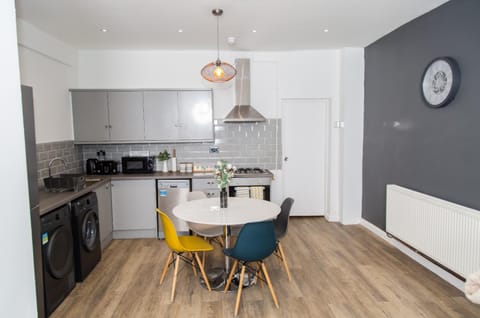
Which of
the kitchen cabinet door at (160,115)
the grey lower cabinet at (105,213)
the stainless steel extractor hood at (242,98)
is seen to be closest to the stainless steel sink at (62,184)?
the grey lower cabinet at (105,213)

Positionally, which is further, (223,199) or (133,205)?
(133,205)

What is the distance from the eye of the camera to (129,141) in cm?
495

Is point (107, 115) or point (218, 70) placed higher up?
point (218, 70)

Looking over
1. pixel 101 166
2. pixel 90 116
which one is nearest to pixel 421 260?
pixel 101 166

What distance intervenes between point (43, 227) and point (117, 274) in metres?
1.18

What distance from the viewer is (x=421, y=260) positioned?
3740 millimetres

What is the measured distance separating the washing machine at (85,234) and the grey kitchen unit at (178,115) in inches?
60.5

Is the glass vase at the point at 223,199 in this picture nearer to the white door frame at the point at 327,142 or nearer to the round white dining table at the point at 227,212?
the round white dining table at the point at 227,212

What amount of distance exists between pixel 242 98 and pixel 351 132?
6.14 feet

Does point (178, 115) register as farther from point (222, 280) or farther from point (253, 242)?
point (253, 242)

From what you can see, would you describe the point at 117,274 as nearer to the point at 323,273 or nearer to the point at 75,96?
the point at 323,273

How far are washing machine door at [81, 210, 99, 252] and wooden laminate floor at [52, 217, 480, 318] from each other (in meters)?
0.34

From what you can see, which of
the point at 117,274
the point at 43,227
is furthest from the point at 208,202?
the point at 43,227

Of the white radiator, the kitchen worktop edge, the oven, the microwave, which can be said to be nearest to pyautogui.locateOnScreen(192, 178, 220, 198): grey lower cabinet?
the kitchen worktop edge
